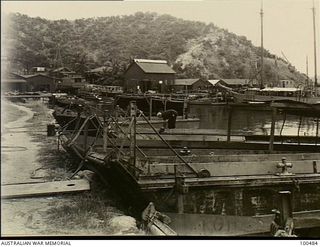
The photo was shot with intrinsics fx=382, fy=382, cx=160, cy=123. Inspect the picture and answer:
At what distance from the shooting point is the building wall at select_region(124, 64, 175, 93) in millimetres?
33500

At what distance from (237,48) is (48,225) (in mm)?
58625

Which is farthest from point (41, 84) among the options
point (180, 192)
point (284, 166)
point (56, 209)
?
point (284, 166)

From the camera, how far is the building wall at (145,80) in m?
33.5

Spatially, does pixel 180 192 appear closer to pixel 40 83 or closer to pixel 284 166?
pixel 284 166

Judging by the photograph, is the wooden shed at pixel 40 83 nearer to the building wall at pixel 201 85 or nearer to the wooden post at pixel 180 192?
the building wall at pixel 201 85

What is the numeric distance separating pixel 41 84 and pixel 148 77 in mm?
11701

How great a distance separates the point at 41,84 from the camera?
38.3m

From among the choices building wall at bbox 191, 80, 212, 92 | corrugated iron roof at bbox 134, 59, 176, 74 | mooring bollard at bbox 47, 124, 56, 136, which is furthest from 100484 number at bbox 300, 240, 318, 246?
building wall at bbox 191, 80, 212, 92

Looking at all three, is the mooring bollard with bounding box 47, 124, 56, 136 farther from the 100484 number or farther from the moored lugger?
the 100484 number

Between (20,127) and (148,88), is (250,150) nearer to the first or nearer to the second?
(20,127)

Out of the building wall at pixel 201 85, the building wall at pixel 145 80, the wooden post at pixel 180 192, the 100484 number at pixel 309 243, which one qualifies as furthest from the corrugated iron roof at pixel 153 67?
the 100484 number at pixel 309 243

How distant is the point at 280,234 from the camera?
4953 millimetres

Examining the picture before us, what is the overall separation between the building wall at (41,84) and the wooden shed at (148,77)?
8510 mm

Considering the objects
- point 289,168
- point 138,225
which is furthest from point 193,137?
point 138,225
